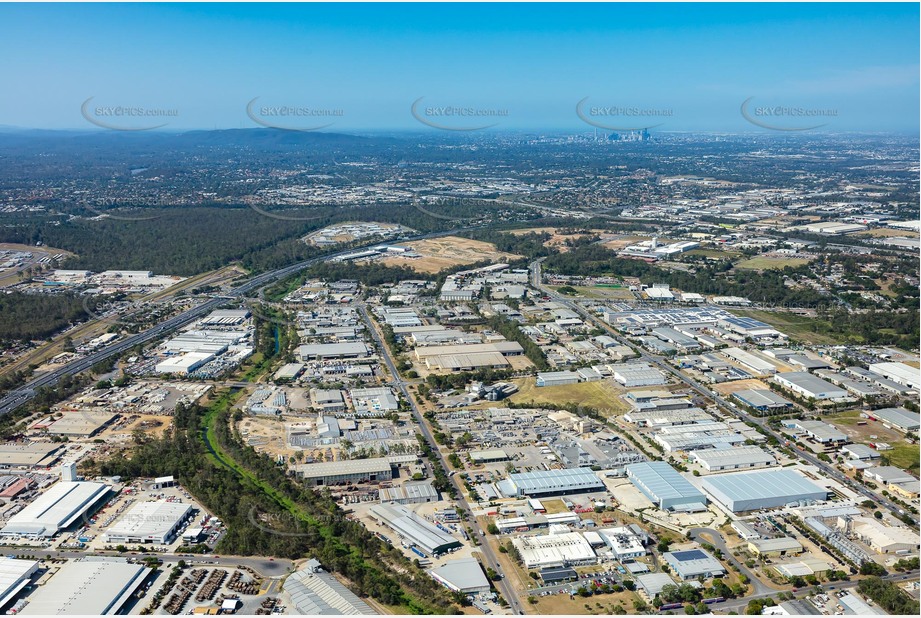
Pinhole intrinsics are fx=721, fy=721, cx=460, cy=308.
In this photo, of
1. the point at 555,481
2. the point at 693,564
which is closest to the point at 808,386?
the point at 555,481

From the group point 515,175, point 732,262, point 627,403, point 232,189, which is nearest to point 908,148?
point 515,175

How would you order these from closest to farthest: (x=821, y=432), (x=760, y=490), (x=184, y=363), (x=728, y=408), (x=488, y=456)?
(x=760, y=490), (x=488, y=456), (x=821, y=432), (x=728, y=408), (x=184, y=363)

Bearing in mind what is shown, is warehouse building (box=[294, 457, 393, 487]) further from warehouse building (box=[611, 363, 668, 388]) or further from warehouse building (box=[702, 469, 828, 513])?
warehouse building (box=[611, 363, 668, 388])

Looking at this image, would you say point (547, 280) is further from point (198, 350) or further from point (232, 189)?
point (232, 189)

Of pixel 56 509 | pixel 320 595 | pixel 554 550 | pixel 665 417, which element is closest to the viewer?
pixel 320 595

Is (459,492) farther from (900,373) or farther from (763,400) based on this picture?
(900,373)

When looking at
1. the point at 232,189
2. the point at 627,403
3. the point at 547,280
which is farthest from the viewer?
the point at 232,189

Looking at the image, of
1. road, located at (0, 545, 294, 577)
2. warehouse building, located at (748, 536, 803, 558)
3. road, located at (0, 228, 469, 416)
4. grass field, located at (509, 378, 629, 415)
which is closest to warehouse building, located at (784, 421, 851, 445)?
grass field, located at (509, 378, 629, 415)
